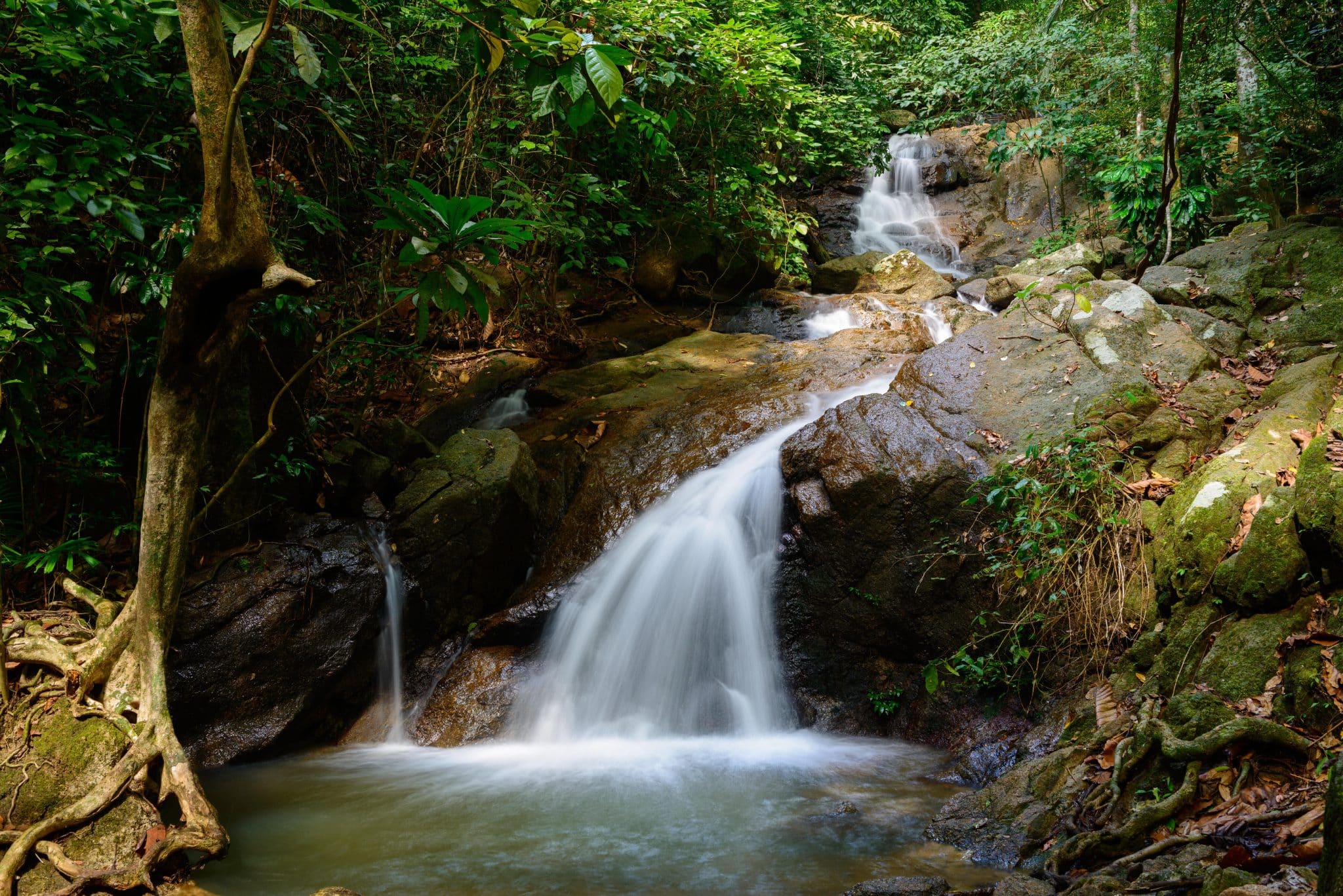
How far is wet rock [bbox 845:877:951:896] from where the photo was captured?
2.96 m

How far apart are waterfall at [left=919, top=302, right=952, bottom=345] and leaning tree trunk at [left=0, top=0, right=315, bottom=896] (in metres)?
7.97

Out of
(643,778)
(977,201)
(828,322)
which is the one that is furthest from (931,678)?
(977,201)

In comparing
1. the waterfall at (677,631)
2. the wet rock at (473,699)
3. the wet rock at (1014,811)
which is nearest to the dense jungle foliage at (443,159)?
the wet rock at (473,699)

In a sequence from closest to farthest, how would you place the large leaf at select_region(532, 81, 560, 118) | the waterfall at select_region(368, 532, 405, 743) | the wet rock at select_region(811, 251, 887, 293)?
1. the large leaf at select_region(532, 81, 560, 118)
2. the waterfall at select_region(368, 532, 405, 743)
3. the wet rock at select_region(811, 251, 887, 293)

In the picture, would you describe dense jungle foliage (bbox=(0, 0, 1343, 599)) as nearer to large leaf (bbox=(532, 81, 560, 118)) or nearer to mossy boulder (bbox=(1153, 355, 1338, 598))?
large leaf (bbox=(532, 81, 560, 118))

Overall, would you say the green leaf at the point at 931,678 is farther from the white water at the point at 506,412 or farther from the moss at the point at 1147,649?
the white water at the point at 506,412

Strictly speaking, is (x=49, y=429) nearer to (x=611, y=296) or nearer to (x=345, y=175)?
(x=345, y=175)

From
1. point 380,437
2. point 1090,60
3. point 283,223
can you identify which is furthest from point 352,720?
point 1090,60

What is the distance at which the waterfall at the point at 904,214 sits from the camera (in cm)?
1492

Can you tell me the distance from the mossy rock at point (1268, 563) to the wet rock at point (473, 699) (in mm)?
4494

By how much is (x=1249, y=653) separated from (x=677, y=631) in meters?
3.69

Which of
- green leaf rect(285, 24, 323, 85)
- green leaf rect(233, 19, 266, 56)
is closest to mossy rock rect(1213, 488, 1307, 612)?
green leaf rect(285, 24, 323, 85)

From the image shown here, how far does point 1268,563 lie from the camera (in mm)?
3438

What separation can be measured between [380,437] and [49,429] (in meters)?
2.41
